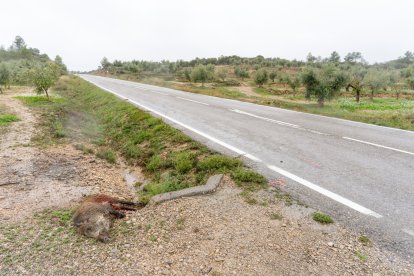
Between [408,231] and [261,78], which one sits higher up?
[261,78]

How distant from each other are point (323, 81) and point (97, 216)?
18771mm

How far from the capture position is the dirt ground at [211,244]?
2.83 m

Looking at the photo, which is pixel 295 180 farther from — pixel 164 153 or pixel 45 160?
pixel 45 160

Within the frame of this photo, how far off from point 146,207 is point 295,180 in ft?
8.42

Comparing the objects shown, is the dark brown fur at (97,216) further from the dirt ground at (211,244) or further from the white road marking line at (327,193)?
the white road marking line at (327,193)

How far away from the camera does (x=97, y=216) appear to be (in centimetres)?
379

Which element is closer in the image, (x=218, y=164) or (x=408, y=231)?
(x=408, y=231)

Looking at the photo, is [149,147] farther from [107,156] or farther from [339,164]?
[339,164]

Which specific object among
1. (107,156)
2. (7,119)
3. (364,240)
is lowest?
(107,156)

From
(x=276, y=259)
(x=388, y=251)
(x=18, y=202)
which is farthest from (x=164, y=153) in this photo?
(x=388, y=251)

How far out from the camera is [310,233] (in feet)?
10.9

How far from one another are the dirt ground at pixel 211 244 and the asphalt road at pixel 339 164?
0.41m

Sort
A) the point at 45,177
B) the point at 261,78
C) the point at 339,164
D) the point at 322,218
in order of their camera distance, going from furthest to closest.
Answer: the point at 261,78, the point at 45,177, the point at 339,164, the point at 322,218

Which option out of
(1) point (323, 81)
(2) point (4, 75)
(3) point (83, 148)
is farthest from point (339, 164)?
(2) point (4, 75)
